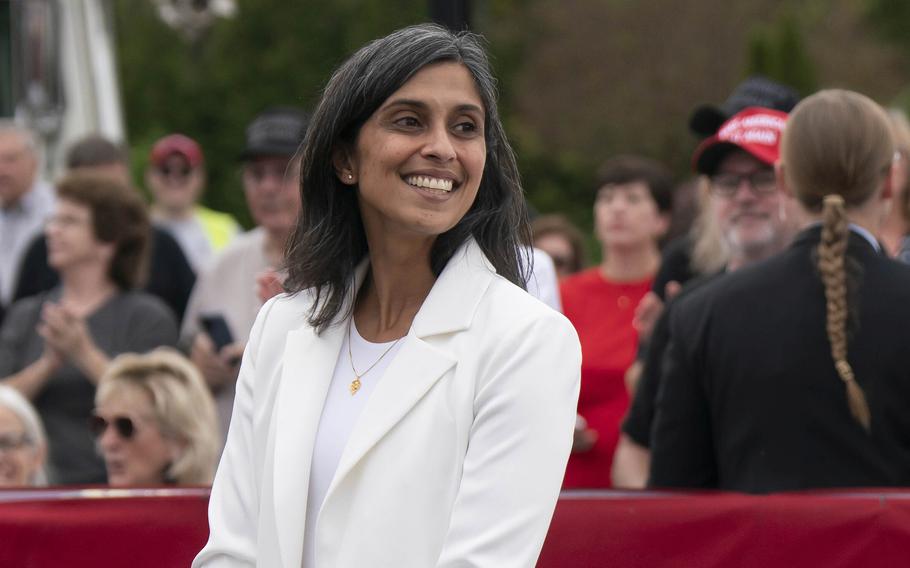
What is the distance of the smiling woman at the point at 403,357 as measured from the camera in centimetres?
282

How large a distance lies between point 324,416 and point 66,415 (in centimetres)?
372

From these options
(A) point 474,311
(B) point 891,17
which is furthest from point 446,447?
(B) point 891,17

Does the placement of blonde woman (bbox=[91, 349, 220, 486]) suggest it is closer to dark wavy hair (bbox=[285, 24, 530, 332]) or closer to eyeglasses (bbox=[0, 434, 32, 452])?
eyeglasses (bbox=[0, 434, 32, 452])

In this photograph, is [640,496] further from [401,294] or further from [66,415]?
[66,415]

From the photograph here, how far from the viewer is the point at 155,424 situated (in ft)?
18.1

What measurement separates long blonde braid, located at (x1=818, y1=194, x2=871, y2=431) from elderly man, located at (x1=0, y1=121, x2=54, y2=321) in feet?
19.9

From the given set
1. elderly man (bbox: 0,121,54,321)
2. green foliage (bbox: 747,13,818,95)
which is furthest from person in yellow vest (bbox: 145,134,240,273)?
green foliage (bbox: 747,13,818,95)

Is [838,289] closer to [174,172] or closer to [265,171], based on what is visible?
[265,171]

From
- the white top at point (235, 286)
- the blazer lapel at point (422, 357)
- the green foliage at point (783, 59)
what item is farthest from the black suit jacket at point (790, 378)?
the green foliage at point (783, 59)

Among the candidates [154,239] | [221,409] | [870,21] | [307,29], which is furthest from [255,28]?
[221,409]

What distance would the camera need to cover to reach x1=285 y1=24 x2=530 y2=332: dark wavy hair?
300cm

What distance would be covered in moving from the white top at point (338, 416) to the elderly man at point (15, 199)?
21.1ft

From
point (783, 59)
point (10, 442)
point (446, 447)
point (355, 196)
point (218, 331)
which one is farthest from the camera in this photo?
point (783, 59)

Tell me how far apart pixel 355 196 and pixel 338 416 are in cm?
47
